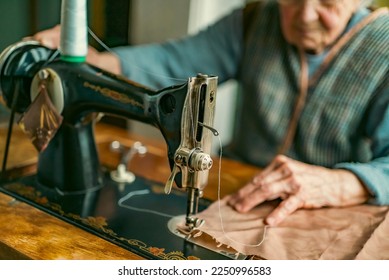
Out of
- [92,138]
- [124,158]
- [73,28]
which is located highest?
[73,28]

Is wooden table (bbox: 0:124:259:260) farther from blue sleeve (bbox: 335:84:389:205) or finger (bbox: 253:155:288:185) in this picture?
blue sleeve (bbox: 335:84:389:205)

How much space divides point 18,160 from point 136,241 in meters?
0.42

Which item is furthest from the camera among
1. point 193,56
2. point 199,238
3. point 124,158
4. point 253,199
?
point 193,56

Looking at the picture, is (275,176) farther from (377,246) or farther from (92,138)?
(92,138)

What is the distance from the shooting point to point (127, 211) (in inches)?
35.6

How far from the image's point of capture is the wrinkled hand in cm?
93

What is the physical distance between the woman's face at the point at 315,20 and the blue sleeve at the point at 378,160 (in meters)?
0.20

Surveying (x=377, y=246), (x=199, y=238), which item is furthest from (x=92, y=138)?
(x=377, y=246)

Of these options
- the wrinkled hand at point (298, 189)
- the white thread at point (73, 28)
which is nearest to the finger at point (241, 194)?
the wrinkled hand at point (298, 189)

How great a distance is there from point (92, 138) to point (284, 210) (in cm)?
40

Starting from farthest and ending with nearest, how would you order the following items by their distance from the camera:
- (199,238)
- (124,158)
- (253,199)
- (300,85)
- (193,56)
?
(193,56), (300,85), (124,158), (253,199), (199,238)
